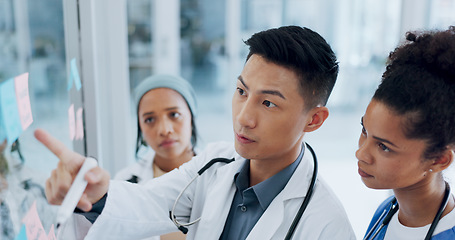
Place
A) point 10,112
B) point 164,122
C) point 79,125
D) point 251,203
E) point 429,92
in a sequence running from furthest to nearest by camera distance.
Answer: point 164,122, point 79,125, point 251,203, point 429,92, point 10,112

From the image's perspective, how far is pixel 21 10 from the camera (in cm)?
80

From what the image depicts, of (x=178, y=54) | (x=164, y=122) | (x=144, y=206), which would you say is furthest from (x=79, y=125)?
(x=178, y=54)

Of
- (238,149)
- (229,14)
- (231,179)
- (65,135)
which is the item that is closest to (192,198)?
(231,179)

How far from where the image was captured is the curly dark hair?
81 centimetres

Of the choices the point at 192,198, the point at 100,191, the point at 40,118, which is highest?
the point at 40,118

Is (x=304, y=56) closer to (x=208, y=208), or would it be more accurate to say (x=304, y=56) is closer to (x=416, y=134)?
(x=416, y=134)

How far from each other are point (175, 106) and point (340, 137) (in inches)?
135

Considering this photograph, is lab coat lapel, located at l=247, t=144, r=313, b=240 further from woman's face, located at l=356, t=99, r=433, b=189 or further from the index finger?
the index finger

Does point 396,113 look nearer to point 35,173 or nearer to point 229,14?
point 35,173

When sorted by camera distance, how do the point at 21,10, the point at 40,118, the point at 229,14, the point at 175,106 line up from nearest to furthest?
the point at 21,10, the point at 40,118, the point at 175,106, the point at 229,14

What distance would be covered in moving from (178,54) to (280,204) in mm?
3455

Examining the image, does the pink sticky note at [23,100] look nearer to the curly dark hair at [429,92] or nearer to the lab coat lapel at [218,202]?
the lab coat lapel at [218,202]

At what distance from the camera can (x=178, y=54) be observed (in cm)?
425

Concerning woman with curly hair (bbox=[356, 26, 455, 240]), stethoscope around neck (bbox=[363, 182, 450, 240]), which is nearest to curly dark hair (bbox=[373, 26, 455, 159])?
woman with curly hair (bbox=[356, 26, 455, 240])
